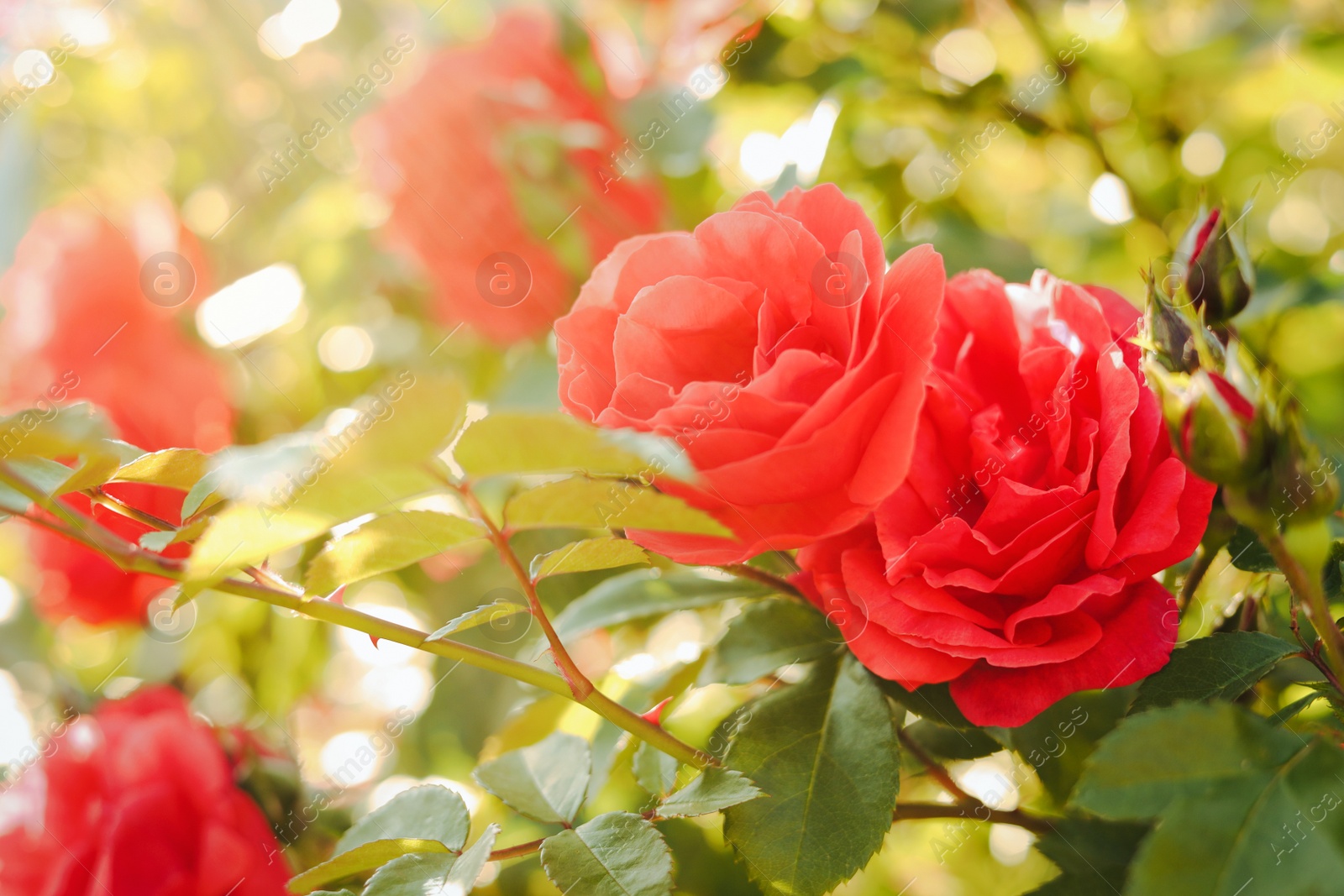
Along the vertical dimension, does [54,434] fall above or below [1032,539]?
above

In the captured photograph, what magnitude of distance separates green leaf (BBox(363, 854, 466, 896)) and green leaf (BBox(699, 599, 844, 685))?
141 mm

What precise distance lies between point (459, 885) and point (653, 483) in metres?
0.16

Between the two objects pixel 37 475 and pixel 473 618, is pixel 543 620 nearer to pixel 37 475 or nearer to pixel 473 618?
pixel 473 618

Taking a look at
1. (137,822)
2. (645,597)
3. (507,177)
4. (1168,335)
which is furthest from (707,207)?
(137,822)

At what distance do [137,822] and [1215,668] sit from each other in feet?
1.90

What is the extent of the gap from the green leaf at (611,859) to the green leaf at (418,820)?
0.17 ft

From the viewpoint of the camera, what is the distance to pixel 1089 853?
376 mm

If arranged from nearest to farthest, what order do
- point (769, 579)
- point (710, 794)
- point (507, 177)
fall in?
1. point (710, 794)
2. point (769, 579)
3. point (507, 177)

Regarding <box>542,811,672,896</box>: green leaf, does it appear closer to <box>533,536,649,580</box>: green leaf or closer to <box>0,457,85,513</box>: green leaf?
<box>533,536,649,580</box>: green leaf

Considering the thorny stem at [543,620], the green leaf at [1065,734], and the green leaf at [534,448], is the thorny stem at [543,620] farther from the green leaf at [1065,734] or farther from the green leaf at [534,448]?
the green leaf at [1065,734]

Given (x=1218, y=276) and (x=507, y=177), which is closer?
(x=1218, y=276)

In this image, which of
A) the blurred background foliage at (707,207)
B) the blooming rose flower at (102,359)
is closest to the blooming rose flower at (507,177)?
the blurred background foliage at (707,207)

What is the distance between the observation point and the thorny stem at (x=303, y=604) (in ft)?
1.03

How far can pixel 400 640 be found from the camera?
1.05 ft
